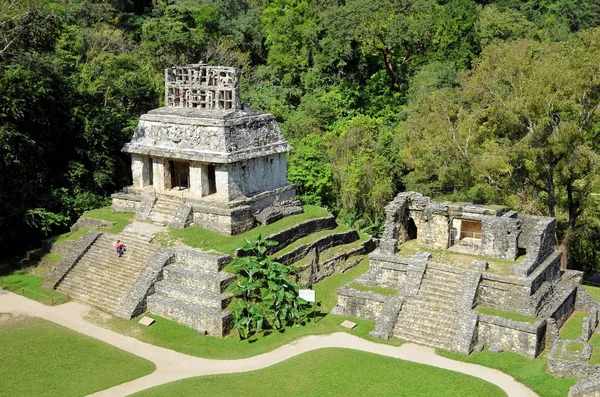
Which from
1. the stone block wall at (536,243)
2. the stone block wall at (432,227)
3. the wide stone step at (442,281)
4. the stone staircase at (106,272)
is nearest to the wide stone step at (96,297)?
the stone staircase at (106,272)

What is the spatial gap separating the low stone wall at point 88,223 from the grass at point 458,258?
1172cm

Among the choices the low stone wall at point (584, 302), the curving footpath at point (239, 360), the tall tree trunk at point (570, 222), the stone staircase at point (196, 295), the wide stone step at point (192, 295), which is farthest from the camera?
the tall tree trunk at point (570, 222)

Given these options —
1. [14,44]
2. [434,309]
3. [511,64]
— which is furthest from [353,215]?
[14,44]

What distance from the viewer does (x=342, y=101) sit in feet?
148

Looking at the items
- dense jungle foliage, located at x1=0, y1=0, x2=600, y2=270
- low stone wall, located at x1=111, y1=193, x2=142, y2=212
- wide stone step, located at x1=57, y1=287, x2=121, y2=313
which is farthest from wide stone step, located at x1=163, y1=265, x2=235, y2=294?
dense jungle foliage, located at x1=0, y1=0, x2=600, y2=270

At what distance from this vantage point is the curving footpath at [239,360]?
1894 cm

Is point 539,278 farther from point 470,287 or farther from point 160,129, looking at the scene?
point 160,129

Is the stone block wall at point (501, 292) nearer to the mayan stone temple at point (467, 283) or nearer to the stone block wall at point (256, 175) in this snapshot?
the mayan stone temple at point (467, 283)

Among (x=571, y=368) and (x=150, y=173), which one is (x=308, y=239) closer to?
(x=150, y=173)

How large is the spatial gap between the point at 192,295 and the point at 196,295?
6.8 inches

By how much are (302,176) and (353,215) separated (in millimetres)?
3192

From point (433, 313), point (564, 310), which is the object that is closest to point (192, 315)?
point (433, 313)

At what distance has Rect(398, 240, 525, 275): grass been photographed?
23.0 meters

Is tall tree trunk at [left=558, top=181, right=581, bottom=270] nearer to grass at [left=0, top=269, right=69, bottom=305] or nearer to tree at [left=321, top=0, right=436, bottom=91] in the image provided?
grass at [left=0, top=269, right=69, bottom=305]
